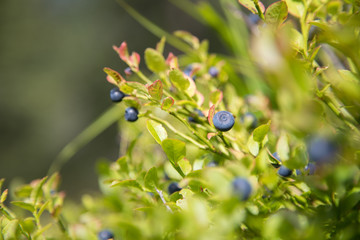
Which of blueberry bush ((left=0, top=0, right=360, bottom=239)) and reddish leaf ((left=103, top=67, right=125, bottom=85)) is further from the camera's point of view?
reddish leaf ((left=103, top=67, right=125, bottom=85))

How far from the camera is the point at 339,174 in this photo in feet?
0.81

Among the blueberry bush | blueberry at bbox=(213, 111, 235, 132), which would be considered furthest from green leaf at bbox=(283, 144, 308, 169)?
blueberry at bbox=(213, 111, 235, 132)

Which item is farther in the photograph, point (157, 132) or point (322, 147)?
point (157, 132)

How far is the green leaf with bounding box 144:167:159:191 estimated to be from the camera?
381 mm

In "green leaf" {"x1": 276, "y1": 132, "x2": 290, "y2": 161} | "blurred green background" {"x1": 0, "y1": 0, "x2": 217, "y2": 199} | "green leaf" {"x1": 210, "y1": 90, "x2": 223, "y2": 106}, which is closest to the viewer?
"green leaf" {"x1": 276, "y1": 132, "x2": 290, "y2": 161}

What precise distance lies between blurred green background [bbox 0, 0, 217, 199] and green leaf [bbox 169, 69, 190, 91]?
509cm

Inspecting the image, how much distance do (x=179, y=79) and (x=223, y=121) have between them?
0.27 feet

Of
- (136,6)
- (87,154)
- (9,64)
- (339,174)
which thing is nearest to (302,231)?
(339,174)

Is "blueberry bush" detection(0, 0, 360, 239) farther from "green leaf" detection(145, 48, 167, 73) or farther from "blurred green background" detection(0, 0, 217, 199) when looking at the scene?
"blurred green background" detection(0, 0, 217, 199)

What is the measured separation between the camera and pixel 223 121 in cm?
39

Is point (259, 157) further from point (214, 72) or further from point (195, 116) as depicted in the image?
point (214, 72)

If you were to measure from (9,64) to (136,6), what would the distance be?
2587 millimetres

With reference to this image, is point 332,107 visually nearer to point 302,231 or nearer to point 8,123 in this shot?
point 302,231

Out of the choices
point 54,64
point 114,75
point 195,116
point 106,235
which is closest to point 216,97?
point 195,116
